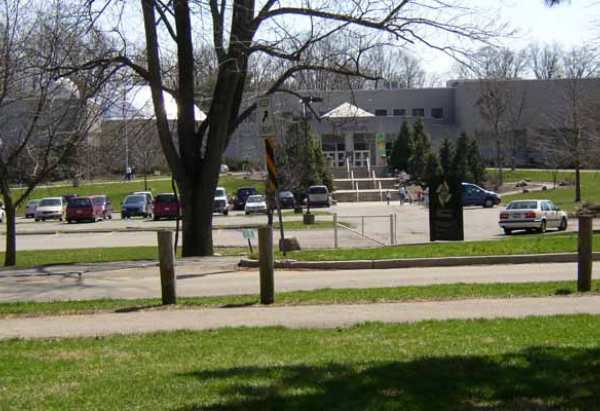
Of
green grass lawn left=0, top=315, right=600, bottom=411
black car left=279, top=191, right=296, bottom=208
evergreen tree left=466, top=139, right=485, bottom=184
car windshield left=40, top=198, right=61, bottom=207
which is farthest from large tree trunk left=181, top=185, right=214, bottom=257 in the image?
evergreen tree left=466, top=139, right=485, bottom=184

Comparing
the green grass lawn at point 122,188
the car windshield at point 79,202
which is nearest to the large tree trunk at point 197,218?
the car windshield at point 79,202

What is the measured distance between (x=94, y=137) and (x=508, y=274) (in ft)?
53.7

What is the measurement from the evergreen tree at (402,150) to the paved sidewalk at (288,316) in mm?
65715

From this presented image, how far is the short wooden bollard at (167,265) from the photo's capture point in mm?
11703

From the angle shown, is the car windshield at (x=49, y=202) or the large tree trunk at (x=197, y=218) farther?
the car windshield at (x=49, y=202)

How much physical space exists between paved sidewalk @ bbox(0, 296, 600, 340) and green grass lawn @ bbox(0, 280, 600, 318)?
0.39 m

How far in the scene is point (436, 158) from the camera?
6831cm

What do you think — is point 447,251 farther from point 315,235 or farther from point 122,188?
point 122,188

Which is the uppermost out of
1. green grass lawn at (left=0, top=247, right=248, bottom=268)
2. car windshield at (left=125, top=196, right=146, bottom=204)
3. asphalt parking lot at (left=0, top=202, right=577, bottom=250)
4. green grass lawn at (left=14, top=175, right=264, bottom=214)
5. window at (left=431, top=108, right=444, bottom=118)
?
window at (left=431, top=108, right=444, bottom=118)

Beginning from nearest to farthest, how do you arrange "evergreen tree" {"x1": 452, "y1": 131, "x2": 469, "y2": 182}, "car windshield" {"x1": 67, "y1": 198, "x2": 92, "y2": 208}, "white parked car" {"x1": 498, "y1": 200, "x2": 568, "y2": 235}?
"white parked car" {"x1": 498, "y1": 200, "x2": 568, "y2": 235} → "car windshield" {"x1": 67, "y1": 198, "x2": 92, "y2": 208} → "evergreen tree" {"x1": 452, "y1": 131, "x2": 469, "y2": 182}

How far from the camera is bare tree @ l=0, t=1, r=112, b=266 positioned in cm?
2031

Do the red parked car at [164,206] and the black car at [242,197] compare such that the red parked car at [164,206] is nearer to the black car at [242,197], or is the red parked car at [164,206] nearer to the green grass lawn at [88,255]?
the black car at [242,197]

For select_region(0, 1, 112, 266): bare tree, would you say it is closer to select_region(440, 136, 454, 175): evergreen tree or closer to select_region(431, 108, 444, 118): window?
select_region(440, 136, 454, 175): evergreen tree

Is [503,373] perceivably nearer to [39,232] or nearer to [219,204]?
[39,232]
